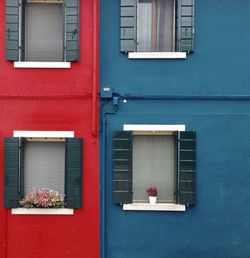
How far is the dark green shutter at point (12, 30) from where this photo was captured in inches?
340

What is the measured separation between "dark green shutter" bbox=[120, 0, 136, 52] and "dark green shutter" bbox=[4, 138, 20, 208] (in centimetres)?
288

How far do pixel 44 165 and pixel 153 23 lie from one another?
12.2 ft

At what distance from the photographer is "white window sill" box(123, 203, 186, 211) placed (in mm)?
Answer: 8578

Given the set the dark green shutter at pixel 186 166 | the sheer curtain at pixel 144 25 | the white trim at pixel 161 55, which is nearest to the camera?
the dark green shutter at pixel 186 166

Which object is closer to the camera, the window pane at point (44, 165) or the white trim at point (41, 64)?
the white trim at point (41, 64)

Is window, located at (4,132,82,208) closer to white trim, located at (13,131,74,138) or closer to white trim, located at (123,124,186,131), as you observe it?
white trim, located at (13,131,74,138)

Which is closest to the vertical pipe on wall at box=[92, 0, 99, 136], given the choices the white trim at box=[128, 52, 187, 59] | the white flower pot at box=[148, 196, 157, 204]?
the white trim at box=[128, 52, 187, 59]

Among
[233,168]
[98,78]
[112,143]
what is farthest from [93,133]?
[233,168]

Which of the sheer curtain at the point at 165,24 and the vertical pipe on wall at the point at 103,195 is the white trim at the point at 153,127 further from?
the sheer curtain at the point at 165,24

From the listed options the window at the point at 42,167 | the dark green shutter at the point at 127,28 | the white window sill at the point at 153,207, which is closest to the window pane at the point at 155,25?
the dark green shutter at the point at 127,28

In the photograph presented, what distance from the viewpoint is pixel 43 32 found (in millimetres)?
9031

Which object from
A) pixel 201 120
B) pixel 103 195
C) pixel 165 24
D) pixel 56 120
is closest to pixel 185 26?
pixel 165 24

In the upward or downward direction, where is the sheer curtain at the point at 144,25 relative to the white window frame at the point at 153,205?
upward

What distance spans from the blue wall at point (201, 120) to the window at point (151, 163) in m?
0.22
